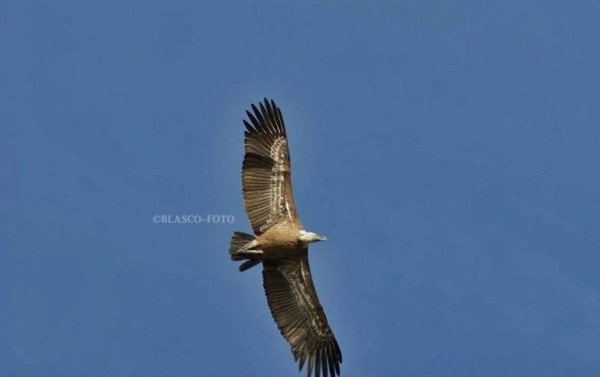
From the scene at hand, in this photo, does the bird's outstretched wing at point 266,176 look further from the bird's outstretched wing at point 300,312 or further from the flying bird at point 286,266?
the bird's outstretched wing at point 300,312

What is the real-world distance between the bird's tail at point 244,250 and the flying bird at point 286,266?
0.43 meters

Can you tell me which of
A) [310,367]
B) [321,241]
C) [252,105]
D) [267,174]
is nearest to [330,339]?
[310,367]

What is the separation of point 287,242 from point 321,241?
0.83m

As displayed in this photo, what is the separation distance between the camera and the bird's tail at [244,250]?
67.6ft

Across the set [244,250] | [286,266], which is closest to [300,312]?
[286,266]

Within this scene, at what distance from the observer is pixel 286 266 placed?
2162 centimetres

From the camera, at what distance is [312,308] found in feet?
71.2

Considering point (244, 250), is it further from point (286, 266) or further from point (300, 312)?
point (300, 312)

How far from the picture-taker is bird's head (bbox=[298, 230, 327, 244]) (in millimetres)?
21000

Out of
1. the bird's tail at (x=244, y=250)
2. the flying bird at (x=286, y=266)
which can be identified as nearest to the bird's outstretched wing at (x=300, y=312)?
the flying bird at (x=286, y=266)

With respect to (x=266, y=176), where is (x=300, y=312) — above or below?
below

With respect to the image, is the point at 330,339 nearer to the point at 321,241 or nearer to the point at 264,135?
the point at 321,241

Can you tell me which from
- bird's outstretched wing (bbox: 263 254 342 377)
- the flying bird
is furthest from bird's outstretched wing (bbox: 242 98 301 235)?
bird's outstretched wing (bbox: 263 254 342 377)

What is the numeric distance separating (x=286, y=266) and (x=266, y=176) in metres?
2.25
